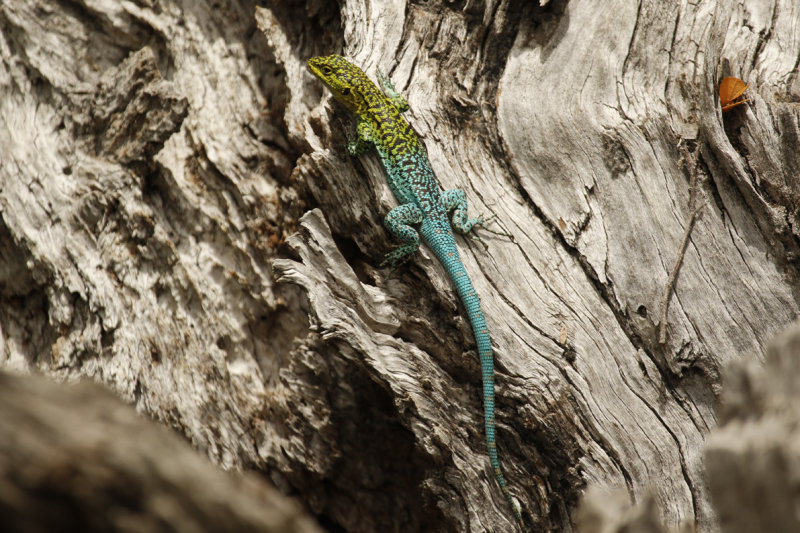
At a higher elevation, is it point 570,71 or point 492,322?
point 570,71

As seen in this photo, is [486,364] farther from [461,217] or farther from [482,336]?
[461,217]

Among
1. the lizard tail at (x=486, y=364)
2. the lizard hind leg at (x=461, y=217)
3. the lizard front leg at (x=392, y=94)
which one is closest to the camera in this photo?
the lizard tail at (x=486, y=364)

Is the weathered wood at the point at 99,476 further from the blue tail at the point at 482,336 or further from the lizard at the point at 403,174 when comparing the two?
the lizard at the point at 403,174

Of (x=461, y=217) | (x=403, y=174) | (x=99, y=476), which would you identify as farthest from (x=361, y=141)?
(x=99, y=476)

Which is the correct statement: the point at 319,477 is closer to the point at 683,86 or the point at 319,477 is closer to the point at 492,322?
the point at 492,322

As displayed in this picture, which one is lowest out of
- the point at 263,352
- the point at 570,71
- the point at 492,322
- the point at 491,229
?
the point at 263,352

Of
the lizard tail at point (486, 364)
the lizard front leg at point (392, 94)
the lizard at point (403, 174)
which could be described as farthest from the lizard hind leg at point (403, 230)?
the lizard front leg at point (392, 94)

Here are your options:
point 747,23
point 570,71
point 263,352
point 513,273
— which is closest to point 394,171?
point 513,273

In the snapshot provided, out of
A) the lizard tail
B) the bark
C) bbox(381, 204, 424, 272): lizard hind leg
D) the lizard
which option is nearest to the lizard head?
the lizard
